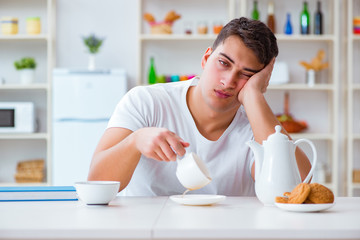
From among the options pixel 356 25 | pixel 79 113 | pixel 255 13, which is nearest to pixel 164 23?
pixel 255 13

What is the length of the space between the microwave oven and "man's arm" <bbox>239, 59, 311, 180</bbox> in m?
2.78

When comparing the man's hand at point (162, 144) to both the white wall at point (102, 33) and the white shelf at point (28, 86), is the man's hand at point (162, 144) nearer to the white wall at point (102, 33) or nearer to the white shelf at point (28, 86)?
the white shelf at point (28, 86)

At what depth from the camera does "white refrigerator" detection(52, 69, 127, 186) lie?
12.9ft

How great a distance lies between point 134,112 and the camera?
5.71 ft

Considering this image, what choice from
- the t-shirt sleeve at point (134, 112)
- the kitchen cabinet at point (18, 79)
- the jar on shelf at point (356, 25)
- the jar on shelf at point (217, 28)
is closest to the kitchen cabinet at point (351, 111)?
the jar on shelf at point (356, 25)

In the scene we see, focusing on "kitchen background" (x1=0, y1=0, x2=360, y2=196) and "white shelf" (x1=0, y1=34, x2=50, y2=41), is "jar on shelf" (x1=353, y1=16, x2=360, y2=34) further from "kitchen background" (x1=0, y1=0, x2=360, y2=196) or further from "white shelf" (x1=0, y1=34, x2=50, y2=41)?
"white shelf" (x1=0, y1=34, x2=50, y2=41)

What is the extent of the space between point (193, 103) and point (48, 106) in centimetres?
260

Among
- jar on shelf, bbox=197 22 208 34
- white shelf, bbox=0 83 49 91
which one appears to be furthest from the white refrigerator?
jar on shelf, bbox=197 22 208 34

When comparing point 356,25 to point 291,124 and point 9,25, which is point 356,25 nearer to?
point 291,124

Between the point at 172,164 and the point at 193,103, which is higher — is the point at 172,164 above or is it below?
below

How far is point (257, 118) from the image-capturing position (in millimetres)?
1686

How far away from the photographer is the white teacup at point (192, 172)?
1.30 meters

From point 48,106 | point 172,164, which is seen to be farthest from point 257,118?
point 48,106

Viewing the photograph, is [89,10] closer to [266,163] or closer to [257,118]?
[257,118]
